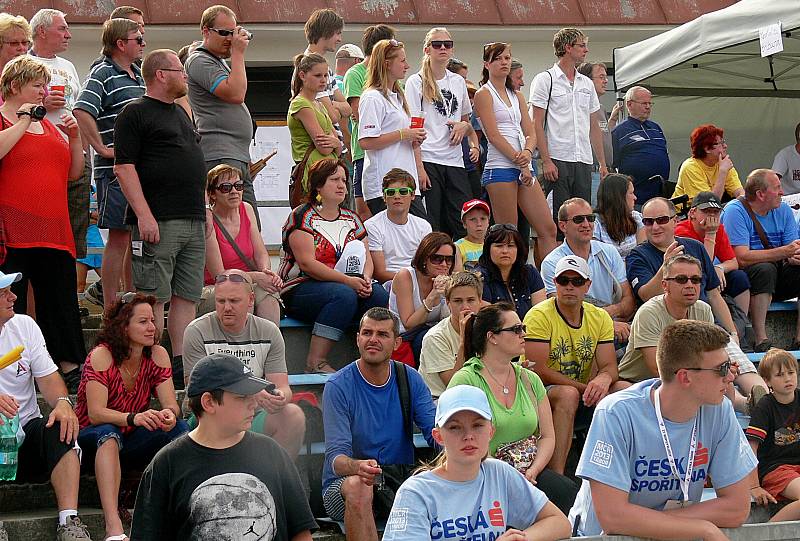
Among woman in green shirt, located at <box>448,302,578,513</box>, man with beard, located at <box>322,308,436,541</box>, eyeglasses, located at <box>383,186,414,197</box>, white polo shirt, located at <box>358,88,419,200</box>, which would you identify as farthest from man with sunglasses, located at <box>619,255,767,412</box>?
white polo shirt, located at <box>358,88,419,200</box>

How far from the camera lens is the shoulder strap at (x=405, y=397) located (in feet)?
20.9

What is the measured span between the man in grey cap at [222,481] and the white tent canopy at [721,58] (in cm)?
720

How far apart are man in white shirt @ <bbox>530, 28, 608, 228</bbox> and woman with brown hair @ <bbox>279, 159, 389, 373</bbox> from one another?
7.07 ft

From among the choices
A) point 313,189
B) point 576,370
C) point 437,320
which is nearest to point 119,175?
point 313,189

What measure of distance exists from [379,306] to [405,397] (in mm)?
1545

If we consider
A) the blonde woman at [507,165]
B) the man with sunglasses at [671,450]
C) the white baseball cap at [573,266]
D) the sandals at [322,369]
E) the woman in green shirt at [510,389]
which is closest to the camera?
the man with sunglasses at [671,450]

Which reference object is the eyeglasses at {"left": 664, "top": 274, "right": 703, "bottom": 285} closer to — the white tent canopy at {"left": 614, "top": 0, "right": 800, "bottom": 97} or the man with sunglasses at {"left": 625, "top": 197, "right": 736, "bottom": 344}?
the man with sunglasses at {"left": 625, "top": 197, "right": 736, "bottom": 344}

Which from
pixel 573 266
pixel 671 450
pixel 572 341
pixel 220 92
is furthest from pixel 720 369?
pixel 220 92

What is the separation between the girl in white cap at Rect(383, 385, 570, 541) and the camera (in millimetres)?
4398

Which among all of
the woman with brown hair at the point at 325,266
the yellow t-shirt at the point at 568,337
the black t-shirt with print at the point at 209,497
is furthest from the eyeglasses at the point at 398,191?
the black t-shirt with print at the point at 209,497

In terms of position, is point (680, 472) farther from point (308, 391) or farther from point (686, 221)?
point (686, 221)

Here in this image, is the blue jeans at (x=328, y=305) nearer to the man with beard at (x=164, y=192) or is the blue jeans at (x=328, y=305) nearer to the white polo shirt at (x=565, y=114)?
the man with beard at (x=164, y=192)

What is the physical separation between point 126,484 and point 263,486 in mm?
2146

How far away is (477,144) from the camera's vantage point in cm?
994
